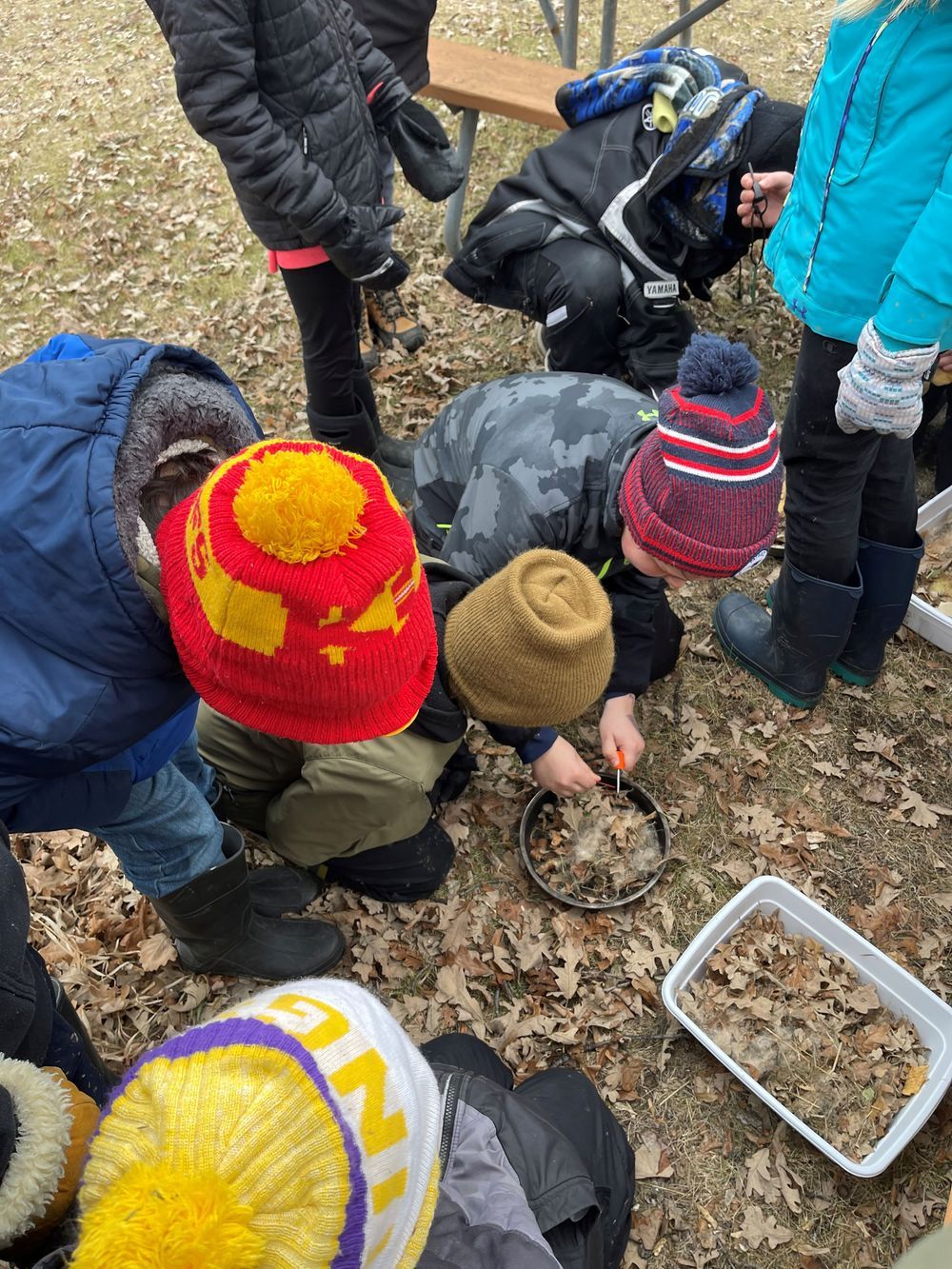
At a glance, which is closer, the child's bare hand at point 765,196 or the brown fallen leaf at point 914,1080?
the brown fallen leaf at point 914,1080

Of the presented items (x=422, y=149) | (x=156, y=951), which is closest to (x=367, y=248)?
(x=422, y=149)

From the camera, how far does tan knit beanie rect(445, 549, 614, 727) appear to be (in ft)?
7.24

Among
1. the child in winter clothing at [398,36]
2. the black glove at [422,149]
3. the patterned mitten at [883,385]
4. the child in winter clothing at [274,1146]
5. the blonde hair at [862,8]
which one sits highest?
the blonde hair at [862,8]

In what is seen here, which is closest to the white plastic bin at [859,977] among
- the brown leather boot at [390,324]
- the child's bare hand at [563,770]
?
the child's bare hand at [563,770]

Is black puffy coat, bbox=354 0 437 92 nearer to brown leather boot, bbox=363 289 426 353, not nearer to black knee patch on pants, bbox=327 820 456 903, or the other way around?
brown leather boot, bbox=363 289 426 353

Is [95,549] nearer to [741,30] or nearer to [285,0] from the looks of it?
[285,0]

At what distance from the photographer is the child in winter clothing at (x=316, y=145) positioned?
2900 mm

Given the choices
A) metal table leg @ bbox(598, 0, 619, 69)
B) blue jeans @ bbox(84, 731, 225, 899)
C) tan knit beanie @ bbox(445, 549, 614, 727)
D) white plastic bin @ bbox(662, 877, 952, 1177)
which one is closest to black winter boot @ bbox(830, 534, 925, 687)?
white plastic bin @ bbox(662, 877, 952, 1177)

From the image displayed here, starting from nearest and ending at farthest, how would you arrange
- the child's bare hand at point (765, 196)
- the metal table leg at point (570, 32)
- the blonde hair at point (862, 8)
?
the blonde hair at point (862, 8) → the child's bare hand at point (765, 196) → the metal table leg at point (570, 32)

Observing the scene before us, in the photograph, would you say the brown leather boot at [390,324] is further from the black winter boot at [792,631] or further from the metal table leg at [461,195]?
the black winter boot at [792,631]

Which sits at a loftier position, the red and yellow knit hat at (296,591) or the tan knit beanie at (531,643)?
the red and yellow knit hat at (296,591)

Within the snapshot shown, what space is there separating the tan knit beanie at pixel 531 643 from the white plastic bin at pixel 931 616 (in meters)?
2.12

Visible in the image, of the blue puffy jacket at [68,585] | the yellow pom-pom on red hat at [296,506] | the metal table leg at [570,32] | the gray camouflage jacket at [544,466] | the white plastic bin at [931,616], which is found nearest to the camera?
the yellow pom-pom on red hat at [296,506]

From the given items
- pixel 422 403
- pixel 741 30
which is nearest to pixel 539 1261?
pixel 422 403
